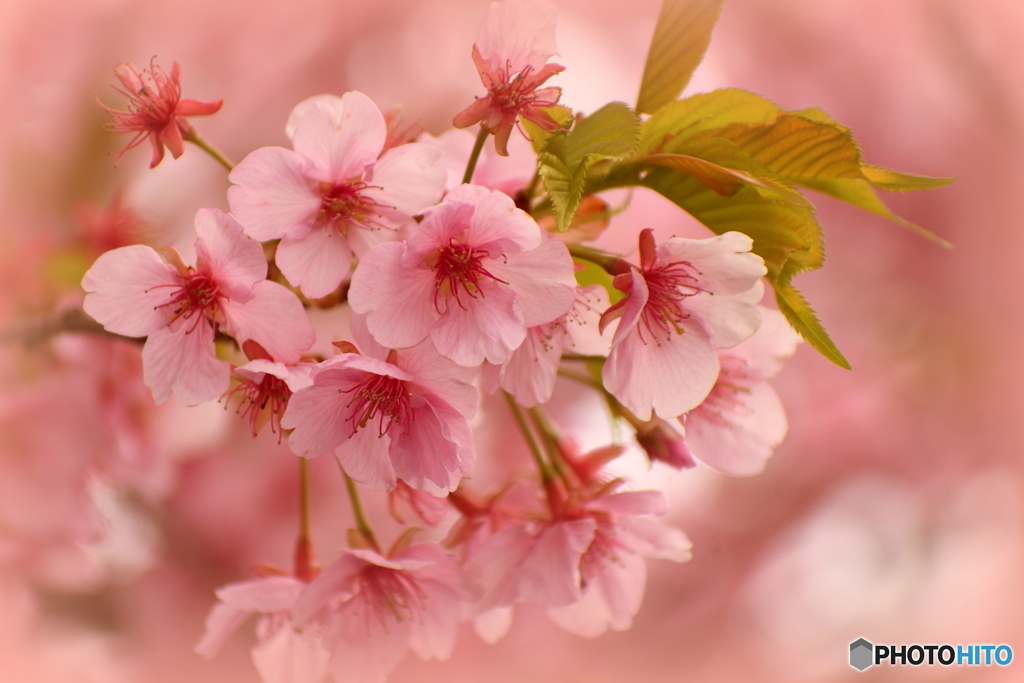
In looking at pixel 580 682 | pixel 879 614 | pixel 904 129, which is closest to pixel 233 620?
pixel 580 682

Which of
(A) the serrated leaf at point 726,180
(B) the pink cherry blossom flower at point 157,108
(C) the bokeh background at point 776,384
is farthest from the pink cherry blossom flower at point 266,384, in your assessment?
(C) the bokeh background at point 776,384

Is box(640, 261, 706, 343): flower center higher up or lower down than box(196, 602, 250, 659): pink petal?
higher up

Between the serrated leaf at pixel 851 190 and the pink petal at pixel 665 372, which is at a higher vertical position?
the serrated leaf at pixel 851 190

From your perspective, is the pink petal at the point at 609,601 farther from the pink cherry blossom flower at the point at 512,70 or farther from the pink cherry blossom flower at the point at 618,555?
the pink cherry blossom flower at the point at 512,70

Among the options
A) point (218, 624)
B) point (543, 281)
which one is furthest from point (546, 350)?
point (218, 624)

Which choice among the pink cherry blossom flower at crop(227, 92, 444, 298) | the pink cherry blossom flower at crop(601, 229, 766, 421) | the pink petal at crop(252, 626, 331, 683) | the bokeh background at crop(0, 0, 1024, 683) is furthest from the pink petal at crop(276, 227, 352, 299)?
the bokeh background at crop(0, 0, 1024, 683)

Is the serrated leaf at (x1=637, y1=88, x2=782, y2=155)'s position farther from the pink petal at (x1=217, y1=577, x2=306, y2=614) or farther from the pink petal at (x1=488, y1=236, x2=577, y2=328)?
the pink petal at (x1=217, y1=577, x2=306, y2=614)
